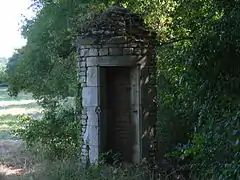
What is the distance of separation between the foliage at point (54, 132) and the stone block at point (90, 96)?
121 centimetres

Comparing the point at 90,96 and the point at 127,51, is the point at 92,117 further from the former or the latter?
Result: the point at 127,51

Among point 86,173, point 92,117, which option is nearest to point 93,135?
point 92,117

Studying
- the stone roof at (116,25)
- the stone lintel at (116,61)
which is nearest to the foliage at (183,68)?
the stone roof at (116,25)

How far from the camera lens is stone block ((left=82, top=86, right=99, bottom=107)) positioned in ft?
20.6

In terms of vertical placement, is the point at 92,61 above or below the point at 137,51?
below

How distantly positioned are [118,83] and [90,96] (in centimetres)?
59

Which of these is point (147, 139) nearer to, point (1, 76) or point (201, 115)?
point (201, 115)

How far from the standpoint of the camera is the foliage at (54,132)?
776 centimetres

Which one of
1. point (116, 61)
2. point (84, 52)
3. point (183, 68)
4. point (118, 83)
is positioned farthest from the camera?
point (118, 83)

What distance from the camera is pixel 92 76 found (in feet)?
20.6

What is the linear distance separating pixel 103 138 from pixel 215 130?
3608 mm

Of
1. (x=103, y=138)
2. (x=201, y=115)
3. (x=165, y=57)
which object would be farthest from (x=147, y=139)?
(x=201, y=115)

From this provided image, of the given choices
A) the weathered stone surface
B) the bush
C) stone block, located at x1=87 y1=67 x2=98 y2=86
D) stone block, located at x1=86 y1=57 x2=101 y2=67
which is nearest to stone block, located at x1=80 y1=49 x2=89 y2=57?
stone block, located at x1=86 y1=57 x2=101 y2=67

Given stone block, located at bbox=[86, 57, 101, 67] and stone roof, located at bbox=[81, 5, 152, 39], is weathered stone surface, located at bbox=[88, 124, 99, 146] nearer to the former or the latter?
stone block, located at bbox=[86, 57, 101, 67]
